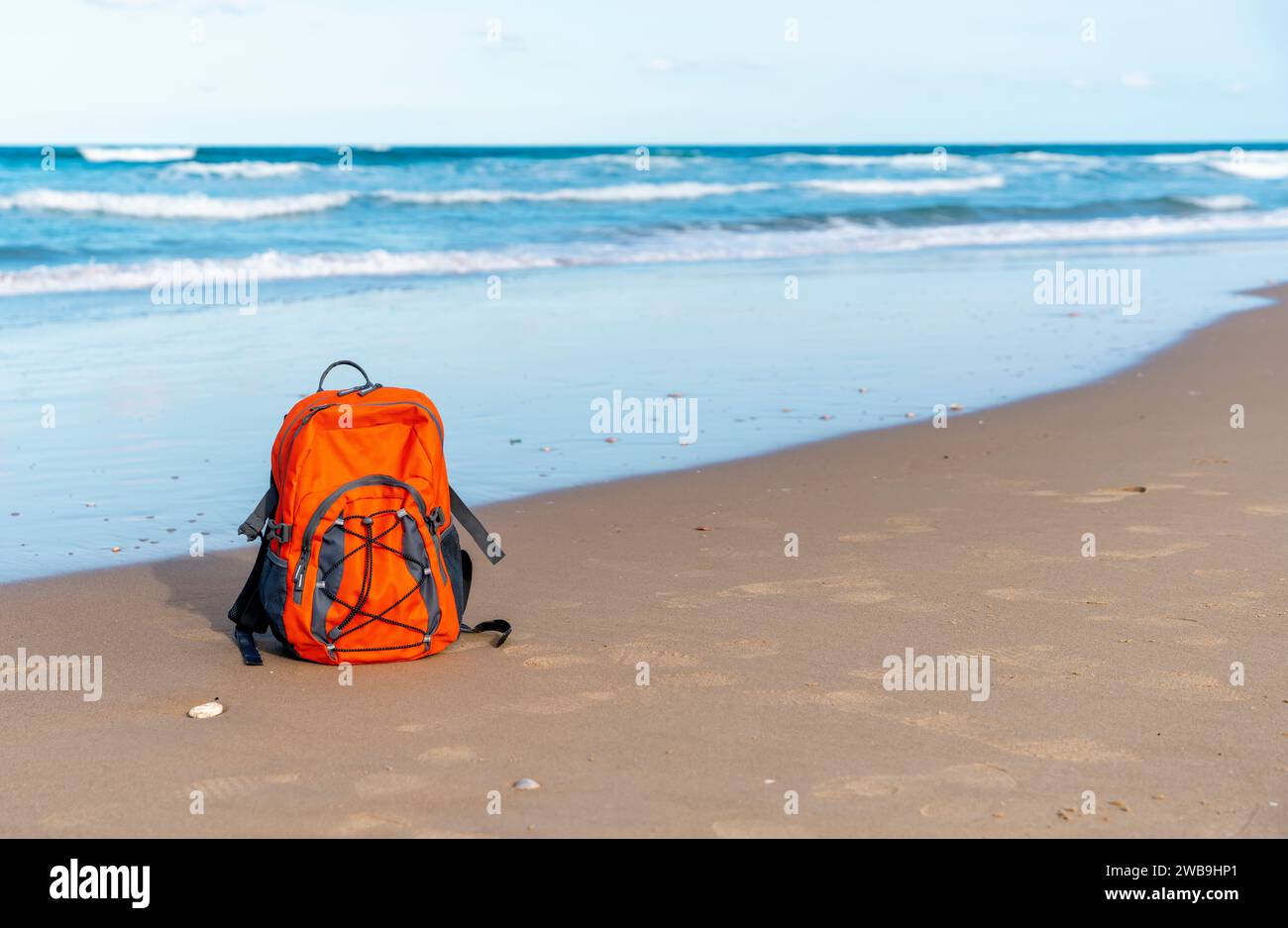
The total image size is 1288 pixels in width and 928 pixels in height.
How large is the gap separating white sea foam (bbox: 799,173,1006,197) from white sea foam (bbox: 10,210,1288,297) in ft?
31.3

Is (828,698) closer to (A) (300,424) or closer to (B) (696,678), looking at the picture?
(B) (696,678)

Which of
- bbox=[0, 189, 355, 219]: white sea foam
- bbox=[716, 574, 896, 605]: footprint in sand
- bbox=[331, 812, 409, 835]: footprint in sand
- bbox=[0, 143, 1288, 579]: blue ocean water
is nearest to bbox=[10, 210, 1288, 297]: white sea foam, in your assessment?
bbox=[0, 143, 1288, 579]: blue ocean water

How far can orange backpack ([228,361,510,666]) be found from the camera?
3986 mm

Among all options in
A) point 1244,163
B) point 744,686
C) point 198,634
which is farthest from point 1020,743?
point 1244,163

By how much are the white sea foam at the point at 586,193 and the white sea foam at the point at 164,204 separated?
5.54ft

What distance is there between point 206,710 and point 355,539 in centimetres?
65

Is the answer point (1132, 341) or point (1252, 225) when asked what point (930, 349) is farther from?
point (1252, 225)

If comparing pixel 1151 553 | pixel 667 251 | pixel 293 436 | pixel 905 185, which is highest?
pixel 905 185

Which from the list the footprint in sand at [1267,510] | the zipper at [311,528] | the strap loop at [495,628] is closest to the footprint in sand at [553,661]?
the strap loop at [495,628]

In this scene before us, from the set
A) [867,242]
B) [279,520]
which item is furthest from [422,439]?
[867,242]

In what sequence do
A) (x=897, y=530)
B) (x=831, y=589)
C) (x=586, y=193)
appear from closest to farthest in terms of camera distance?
(x=831, y=589) → (x=897, y=530) → (x=586, y=193)

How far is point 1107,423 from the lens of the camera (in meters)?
7.37

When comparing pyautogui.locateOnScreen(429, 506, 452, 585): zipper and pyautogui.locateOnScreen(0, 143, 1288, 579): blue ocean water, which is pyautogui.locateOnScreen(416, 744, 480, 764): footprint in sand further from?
pyautogui.locateOnScreen(0, 143, 1288, 579): blue ocean water

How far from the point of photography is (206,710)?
11.9ft
